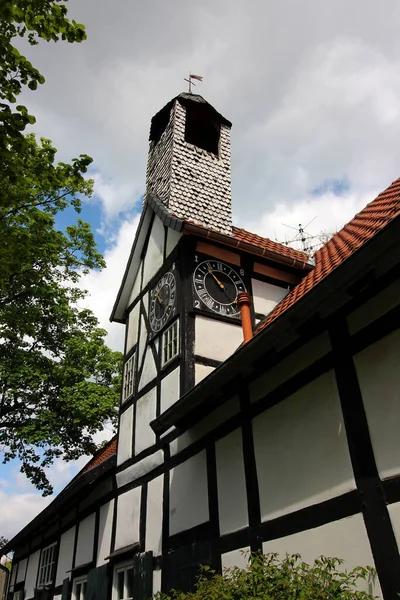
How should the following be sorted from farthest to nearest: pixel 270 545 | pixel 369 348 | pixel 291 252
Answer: pixel 291 252, pixel 270 545, pixel 369 348

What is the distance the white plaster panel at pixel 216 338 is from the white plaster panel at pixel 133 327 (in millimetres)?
2652

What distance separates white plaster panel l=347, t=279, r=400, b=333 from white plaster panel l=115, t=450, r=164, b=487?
442 centimetres

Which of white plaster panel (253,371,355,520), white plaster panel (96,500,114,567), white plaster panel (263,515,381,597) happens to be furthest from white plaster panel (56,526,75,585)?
white plaster panel (263,515,381,597)

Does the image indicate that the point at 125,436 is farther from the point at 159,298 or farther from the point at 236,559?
the point at 236,559

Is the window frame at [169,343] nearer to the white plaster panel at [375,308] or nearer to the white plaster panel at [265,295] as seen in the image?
the white plaster panel at [265,295]

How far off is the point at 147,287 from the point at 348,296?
21.3ft

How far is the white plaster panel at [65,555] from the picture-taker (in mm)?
10935

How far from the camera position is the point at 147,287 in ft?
34.8

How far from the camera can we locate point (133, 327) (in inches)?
432

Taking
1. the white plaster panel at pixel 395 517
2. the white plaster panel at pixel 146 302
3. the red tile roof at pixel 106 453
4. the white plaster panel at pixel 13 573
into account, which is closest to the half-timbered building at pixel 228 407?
the white plaster panel at pixel 395 517

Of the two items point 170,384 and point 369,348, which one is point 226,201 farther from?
point 369,348

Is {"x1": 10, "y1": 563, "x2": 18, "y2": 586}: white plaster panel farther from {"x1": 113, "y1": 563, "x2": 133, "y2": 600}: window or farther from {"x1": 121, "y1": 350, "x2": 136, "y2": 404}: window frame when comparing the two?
{"x1": 121, "y1": 350, "x2": 136, "y2": 404}: window frame

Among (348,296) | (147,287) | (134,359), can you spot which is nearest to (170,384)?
(134,359)

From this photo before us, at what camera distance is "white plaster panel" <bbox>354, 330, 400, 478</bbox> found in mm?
4056
